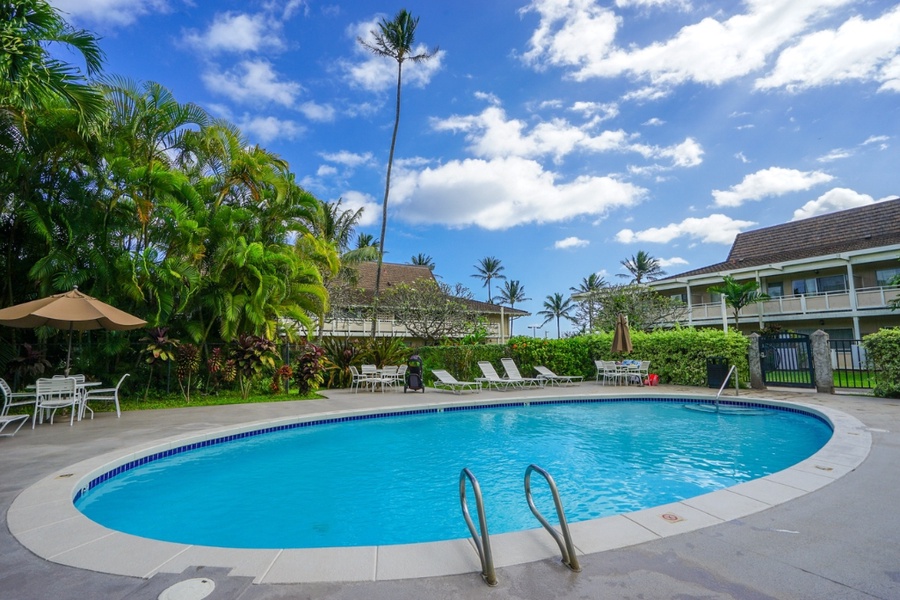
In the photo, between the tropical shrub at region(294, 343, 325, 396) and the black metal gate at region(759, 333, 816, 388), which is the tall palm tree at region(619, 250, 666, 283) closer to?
the black metal gate at region(759, 333, 816, 388)

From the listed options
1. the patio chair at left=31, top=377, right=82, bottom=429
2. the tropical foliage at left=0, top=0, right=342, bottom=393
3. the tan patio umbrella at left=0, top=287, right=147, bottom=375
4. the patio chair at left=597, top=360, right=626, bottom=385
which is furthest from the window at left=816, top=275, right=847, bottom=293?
the patio chair at left=31, top=377, right=82, bottom=429

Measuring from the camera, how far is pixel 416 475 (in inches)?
257

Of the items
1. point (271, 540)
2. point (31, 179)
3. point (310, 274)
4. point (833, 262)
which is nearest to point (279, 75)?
point (310, 274)

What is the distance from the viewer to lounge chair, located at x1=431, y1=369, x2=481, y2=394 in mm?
15141

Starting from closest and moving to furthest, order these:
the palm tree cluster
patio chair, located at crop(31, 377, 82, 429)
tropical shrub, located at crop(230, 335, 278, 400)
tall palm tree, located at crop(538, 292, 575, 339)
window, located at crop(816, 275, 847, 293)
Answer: patio chair, located at crop(31, 377, 82, 429)
the palm tree cluster
tropical shrub, located at crop(230, 335, 278, 400)
window, located at crop(816, 275, 847, 293)
tall palm tree, located at crop(538, 292, 575, 339)

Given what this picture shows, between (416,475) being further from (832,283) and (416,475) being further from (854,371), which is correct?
(832,283)

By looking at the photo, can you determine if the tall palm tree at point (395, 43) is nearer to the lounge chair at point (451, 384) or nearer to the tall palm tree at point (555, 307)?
the lounge chair at point (451, 384)

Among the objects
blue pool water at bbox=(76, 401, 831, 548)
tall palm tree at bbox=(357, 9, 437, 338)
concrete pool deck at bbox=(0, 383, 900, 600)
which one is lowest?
blue pool water at bbox=(76, 401, 831, 548)

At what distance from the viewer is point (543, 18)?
1330cm

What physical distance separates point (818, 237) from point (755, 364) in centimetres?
1810

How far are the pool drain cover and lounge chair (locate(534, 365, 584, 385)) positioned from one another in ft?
47.1

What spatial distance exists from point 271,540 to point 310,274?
36.6ft

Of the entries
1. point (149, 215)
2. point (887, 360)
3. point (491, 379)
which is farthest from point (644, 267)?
point (149, 215)

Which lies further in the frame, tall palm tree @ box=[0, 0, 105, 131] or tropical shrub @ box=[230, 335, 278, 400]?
tropical shrub @ box=[230, 335, 278, 400]
